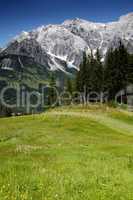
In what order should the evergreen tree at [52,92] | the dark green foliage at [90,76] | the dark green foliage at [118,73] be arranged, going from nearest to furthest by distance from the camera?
the dark green foliage at [118,73] < the dark green foliage at [90,76] < the evergreen tree at [52,92]

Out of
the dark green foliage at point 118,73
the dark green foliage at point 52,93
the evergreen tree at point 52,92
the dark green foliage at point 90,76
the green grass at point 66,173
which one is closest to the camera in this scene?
the green grass at point 66,173

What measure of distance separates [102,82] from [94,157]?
96.5 m

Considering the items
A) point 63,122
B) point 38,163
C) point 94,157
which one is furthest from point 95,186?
point 63,122

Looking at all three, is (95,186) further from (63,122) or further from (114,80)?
(114,80)

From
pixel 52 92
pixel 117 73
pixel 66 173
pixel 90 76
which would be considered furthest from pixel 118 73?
pixel 66 173

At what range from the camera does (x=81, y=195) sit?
1483 centimetres

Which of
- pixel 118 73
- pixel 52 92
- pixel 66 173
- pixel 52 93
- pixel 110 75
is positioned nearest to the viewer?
pixel 66 173

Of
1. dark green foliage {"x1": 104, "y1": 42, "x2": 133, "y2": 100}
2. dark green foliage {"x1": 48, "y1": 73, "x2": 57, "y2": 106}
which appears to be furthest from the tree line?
dark green foliage {"x1": 48, "y1": 73, "x2": 57, "y2": 106}

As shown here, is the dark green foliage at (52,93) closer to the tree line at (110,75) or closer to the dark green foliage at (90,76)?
the dark green foliage at (90,76)

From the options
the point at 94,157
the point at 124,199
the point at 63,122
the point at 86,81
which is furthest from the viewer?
the point at 86,81

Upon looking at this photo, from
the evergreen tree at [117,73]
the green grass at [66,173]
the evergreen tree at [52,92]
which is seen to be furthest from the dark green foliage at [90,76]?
the green grass at [66,173]

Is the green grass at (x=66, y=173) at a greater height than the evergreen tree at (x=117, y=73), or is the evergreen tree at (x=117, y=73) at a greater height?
the evergreen tree at (x=117, y=73)

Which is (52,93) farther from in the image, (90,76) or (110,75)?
(110,75)

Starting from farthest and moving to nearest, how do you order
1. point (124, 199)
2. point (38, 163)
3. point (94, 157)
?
point (94, 157)
point (38, 163)
point (124, 199)
